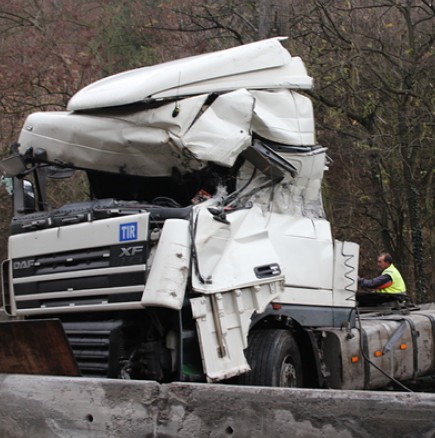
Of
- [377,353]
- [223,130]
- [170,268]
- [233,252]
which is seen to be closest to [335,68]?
[377,353]

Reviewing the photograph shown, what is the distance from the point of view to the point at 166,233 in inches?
202

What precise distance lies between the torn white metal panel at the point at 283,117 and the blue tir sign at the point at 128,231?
1532 millimetres

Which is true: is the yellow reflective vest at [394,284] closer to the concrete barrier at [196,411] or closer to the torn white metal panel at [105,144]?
the torn white metal panel at [105,144]

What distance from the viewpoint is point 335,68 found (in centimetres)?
1353

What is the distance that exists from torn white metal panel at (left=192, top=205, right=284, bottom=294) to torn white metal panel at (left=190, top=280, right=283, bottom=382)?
0.29ft

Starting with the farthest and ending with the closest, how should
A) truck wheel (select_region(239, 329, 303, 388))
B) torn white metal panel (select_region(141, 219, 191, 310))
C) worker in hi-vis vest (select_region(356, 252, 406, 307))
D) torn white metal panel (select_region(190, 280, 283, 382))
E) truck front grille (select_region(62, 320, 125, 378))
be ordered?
worker in hi-vis vest (select_region(356, 252, 406, 307))
truck wheel (select_region(239, 329, 303, 388))
truck front grille (select_region(62, 320, 125, 378))
torn white metal panel (select_region(190, 280, 283, 382))
torn white metal panel (select_region(141, 219, 191, 310))

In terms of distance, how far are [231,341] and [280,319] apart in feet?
3.03

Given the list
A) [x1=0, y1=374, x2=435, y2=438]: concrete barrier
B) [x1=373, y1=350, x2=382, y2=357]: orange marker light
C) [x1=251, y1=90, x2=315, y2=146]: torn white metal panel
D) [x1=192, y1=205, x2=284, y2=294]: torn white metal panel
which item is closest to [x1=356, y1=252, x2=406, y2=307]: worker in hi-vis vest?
[x1=373, y1=350, x2=382, y2=357]: orange marker light

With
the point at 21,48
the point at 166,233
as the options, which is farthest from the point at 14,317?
the point at 21,48

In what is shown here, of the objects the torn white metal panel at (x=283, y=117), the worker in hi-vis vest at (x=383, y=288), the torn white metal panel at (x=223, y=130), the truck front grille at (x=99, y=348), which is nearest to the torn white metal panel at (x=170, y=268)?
the truck front grille at (x=99, y=348)

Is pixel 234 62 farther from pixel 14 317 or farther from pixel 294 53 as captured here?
pixel 294 53

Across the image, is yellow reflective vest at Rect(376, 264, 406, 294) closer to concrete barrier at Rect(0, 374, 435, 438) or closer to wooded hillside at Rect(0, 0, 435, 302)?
wooded hillside at Rect(0, 0, 435, 302)

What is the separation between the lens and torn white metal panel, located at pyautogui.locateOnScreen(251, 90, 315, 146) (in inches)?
243

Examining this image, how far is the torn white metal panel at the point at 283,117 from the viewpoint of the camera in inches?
243
